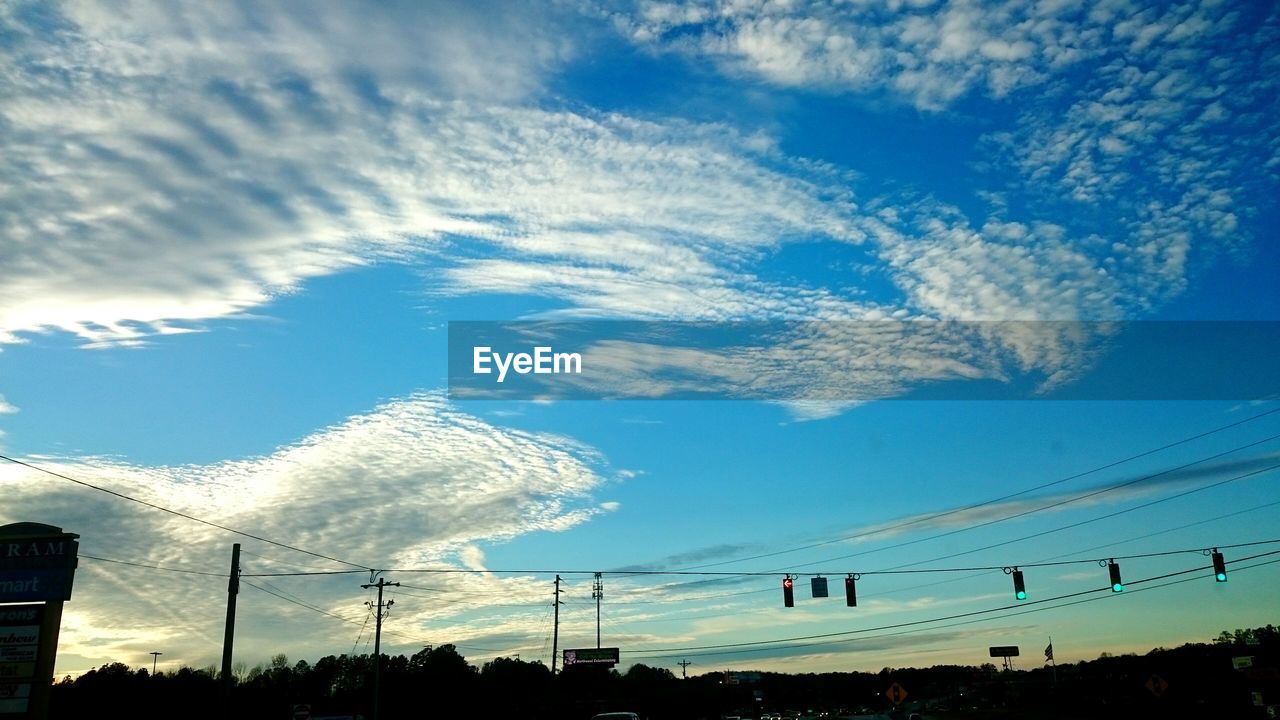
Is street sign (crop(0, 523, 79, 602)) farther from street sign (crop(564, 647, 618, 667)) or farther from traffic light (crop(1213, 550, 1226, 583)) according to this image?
street sign (crop(564, 647, 618, 667))

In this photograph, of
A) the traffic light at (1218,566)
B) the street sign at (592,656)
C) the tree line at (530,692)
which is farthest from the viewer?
the street sign at (592,656)

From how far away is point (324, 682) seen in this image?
521ft

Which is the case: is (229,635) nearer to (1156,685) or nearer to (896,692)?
(896,692)

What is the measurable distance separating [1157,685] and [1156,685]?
0.15 ft

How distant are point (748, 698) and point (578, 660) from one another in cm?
6699

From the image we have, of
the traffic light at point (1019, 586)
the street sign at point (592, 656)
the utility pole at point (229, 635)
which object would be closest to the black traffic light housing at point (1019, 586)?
the traffic light at point (1019, 586)

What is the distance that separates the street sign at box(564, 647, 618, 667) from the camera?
130 meters

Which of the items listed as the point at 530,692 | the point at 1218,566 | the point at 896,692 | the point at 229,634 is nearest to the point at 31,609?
the point at 229,634

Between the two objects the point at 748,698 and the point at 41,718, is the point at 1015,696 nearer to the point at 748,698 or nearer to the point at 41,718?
the point at 748,698

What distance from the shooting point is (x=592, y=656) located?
131125mm

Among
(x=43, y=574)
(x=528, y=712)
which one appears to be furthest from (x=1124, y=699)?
(x=43, y=574)

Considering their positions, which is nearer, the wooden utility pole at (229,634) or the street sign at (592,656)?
the wooden utility pole at (229,634)

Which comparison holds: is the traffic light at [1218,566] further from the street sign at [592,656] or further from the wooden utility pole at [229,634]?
the street sign at [592,656]

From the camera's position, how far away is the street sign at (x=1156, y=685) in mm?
44756
